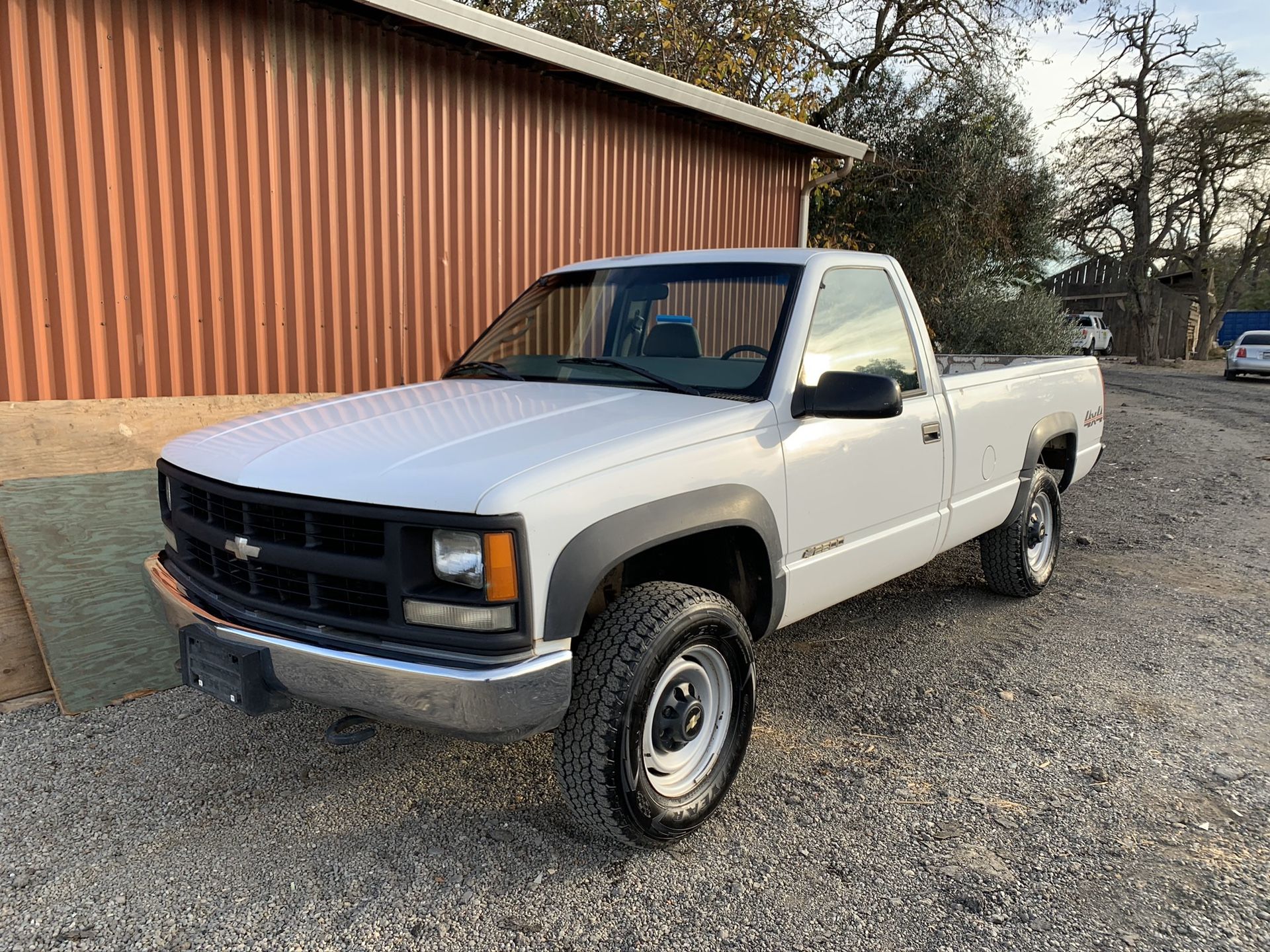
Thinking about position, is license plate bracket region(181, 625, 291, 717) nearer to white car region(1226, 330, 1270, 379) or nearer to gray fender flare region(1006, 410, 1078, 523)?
gray fender flare region(1006, 410, 1078, 523)

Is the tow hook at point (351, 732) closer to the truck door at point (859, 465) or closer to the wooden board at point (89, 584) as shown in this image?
the truck door at point (859, 465)

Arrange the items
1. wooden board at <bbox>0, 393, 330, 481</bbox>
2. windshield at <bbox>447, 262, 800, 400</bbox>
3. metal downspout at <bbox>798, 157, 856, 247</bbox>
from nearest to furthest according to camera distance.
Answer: windshield at <bbox>447, 262, 800, 400</bbox>, wooden board at <bbox>0, 393, 330, 481</bbox>, metal downspout at <bbox>798, 157, 856, 247</bbox>

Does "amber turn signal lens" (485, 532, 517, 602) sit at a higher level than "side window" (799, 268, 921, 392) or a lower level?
lower

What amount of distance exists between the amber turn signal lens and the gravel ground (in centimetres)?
96

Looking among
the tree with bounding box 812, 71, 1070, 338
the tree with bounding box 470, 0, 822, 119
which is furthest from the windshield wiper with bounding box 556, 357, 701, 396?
the tree with bounding box 812, 71, 1070, 338

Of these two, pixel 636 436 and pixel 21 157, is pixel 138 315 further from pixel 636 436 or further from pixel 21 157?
pixel 636 436

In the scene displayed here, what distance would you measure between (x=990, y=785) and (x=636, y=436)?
6.07 ft

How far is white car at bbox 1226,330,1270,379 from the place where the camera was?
24.3 m

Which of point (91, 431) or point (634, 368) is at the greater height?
point (634, 368)

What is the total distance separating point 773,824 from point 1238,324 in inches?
2036

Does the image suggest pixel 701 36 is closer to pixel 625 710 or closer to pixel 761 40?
pixel 761 40

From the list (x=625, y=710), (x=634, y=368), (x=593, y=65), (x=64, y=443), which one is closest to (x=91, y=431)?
(x=64, y=443)

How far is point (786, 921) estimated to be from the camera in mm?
2436

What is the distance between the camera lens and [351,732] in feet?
8.66
